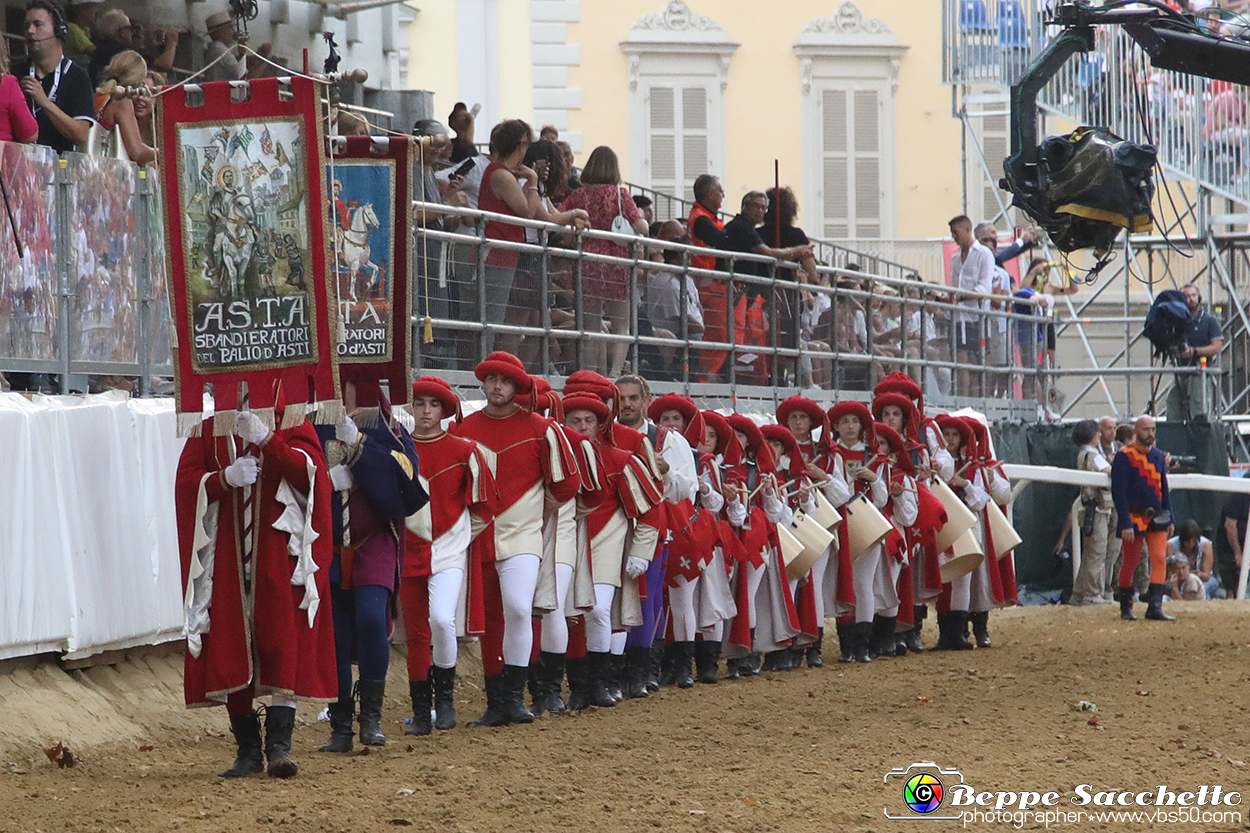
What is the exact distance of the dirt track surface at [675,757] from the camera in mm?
7465

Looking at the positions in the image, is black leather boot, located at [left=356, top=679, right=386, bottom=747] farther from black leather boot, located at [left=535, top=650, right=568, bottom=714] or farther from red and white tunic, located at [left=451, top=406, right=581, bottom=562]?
black leather boot, located at [left=535, top=650, right=568, bottom=714]

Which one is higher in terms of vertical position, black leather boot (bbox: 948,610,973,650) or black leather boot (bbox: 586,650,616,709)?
black leather boot (bbox: 586,650,616,709)

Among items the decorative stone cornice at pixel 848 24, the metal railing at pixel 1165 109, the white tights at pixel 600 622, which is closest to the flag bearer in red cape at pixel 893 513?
the white tights at pixel 600 622

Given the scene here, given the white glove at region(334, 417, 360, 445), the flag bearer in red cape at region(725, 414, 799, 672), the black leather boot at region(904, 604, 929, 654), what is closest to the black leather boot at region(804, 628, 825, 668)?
the flag bearer in red cape at region(725, 414, 799, 672)

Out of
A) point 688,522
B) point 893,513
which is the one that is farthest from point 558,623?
point 893,513

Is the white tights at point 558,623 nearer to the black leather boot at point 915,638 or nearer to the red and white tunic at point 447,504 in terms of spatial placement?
the red and white tunic at point 447,504

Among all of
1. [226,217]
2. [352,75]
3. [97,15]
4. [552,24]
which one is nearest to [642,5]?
[552,24]

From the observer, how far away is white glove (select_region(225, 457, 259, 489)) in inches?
321

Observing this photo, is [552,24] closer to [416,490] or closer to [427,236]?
[427,236]

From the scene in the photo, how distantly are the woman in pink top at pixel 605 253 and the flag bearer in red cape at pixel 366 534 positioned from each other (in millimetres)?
4813

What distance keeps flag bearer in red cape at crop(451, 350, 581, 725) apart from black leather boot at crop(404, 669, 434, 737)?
0.46m

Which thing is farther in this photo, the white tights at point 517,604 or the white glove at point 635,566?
the white glove at point 635,566

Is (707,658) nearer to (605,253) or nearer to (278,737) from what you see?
(605,253)

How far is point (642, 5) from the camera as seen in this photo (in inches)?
1256
